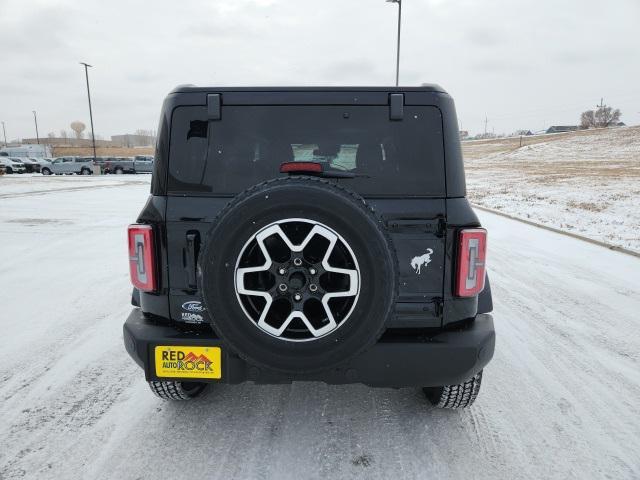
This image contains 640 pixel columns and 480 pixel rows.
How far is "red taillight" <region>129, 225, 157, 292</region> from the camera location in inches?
93.9

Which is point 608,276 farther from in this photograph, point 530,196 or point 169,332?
point 530,196

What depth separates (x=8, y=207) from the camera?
42.8 feet

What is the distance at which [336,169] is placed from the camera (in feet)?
8.04

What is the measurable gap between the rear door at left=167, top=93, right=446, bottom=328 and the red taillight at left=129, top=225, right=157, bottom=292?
0.11 metres

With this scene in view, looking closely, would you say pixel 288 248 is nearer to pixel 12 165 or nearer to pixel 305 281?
pixel 305 281

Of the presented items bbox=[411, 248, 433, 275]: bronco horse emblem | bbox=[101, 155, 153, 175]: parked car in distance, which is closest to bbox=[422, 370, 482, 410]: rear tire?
bbox=[411, 248, 433, 275]: bronco horse emblem

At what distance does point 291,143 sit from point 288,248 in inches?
26.7

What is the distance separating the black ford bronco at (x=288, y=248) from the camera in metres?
2.15

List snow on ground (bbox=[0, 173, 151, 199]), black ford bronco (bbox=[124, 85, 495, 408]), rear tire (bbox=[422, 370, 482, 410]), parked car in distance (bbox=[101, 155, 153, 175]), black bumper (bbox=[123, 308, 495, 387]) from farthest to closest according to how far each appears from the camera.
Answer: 1. parked car in distance (bbox=[101, 155, 153, 175])
2. snow on ground (bbox=[0, 173, 151, 199])
3. rear tire (bbox=[422, 370, 482, 410])
4. black bumper (bbox=[123, 308, 495, 387])
5. black ford bronco (bbox=[124, 85, 495, 408])

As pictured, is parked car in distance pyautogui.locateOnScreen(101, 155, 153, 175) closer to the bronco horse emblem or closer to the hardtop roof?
the hardtop roof

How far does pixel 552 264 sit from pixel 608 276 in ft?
2.56

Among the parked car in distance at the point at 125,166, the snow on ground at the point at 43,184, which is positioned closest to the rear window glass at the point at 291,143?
the snow on ground at the point at 43,184

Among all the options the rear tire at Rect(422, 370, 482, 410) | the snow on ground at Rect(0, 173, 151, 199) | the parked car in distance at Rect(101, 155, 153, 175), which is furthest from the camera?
the parked car in distance at Rect(101, 155, 153, 175)

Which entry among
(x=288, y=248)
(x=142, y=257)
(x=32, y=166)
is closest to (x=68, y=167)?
(x=32, y=166)
